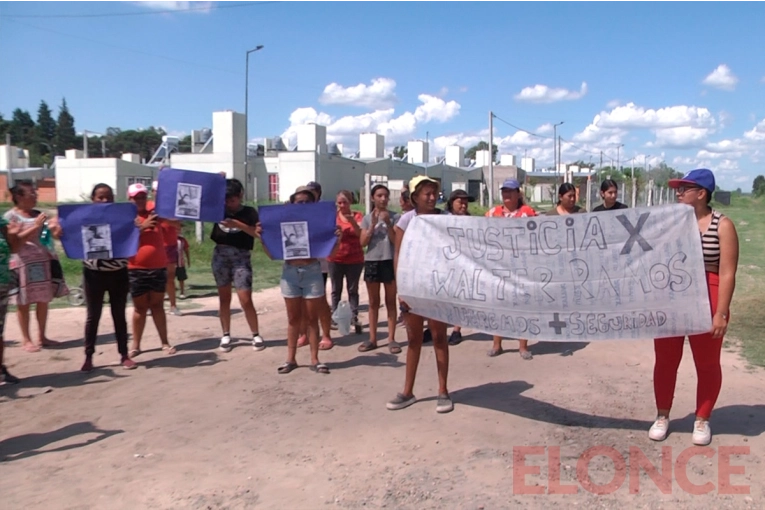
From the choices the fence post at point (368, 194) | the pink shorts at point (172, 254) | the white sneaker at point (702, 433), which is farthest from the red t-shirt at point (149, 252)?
the white sneaker at point (702, 433)

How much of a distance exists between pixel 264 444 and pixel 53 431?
173cm

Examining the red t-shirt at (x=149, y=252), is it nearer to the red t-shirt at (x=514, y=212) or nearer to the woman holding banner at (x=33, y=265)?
the woman holding banner at (x=33, y=265)

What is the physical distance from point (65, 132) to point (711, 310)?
115 metres

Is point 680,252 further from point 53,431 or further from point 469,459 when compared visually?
point 53,431

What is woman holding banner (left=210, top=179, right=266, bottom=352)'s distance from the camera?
23.5 feet

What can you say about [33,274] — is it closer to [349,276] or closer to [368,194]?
[349,276]

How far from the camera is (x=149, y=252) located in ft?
23.6

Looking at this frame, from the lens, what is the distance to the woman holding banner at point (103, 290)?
6742 mm

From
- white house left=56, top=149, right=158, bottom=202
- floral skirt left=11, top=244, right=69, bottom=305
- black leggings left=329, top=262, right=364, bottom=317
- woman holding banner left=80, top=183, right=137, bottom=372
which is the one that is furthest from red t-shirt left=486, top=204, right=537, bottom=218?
white house left=56, top=149, right=158, bottom=202

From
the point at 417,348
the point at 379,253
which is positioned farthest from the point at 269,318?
the point at 417,348

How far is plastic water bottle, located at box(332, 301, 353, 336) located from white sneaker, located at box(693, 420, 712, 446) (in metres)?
4.31

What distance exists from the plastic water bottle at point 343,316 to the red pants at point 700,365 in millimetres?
4007

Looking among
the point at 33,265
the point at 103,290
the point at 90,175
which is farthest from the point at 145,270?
the point at 90,175

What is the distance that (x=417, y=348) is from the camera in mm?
5547
